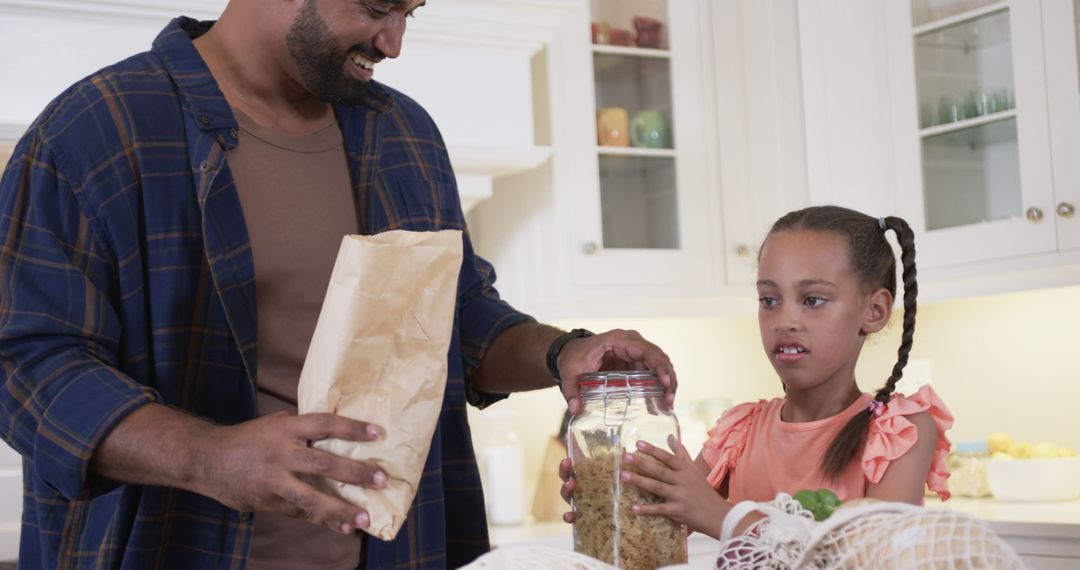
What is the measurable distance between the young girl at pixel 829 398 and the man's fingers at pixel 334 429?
689mm

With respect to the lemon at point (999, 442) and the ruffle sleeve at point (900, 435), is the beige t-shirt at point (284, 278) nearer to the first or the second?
the ruffle sleeve at point (900, 435)

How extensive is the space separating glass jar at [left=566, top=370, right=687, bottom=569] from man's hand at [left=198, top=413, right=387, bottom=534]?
23 centimetres

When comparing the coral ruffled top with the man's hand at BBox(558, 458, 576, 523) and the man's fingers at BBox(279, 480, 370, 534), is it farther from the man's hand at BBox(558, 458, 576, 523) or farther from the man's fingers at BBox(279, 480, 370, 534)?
the man's fingers at BBox(279, 480, 370, 534)

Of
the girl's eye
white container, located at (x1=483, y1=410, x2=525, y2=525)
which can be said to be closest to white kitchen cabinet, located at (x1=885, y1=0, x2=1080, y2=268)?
white container, located at (x1=483, y1=410, x2=525, y2=525)

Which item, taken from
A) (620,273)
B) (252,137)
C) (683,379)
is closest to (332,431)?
(252,137)

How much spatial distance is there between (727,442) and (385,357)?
785 millimetres

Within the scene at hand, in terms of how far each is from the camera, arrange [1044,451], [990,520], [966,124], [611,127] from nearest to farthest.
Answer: [990,520]
[1044,451]
[966,124]
[611,127]

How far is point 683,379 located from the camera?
324cm

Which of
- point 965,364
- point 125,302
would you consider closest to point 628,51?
point 965,364

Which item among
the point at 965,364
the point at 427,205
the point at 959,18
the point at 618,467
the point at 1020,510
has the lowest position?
the point at 1020,510

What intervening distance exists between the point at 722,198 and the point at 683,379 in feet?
1.84

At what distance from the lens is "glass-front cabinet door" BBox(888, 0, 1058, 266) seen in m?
2.49

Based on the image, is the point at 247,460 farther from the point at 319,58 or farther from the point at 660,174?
the point at 660,174

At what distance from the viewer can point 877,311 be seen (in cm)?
152
